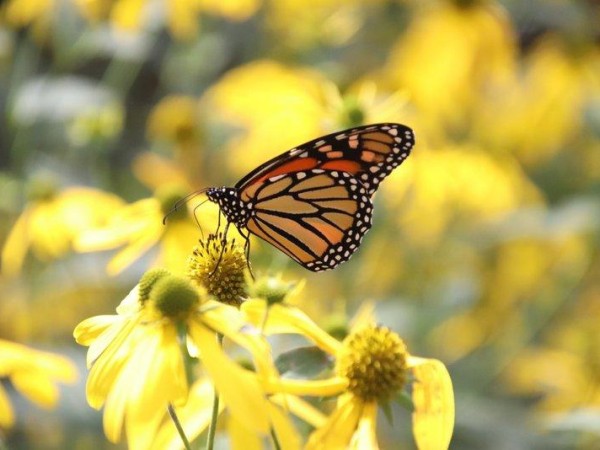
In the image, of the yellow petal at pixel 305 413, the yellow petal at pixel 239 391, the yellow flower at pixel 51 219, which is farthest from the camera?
the yellow flower at pixel 51 219

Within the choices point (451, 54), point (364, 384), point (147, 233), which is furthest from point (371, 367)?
point (451, 54)

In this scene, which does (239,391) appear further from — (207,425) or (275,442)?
(207,425)

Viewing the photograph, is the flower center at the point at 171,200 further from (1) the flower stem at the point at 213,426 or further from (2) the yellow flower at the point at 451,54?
(2) the yellow flower at the point at 451,54

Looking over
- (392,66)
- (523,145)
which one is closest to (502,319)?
(523,145)

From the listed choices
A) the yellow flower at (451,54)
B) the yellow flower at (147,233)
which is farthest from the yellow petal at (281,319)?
the yellow flower at (451,54)

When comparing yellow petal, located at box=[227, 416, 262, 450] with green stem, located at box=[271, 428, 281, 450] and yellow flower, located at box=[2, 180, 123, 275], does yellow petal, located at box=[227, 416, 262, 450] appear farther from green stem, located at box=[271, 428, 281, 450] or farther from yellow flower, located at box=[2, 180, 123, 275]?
yellow flower, located at box=[2, 180, 123, 275]
